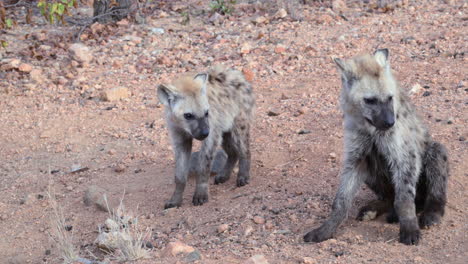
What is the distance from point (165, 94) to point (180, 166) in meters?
0.67

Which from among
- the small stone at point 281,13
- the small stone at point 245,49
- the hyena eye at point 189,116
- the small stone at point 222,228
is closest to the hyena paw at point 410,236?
the small stone at point 222,228

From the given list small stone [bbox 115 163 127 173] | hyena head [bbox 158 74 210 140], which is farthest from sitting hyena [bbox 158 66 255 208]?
small stone [bbox 115 163 127 173]

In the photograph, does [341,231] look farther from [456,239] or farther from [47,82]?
[47,82]

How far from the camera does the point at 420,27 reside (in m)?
8.99

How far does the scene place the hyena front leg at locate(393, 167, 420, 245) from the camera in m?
4.41

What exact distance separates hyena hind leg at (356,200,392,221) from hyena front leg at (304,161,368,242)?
10.6 inches

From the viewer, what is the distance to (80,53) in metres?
9.23

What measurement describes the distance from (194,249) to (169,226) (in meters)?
0.94

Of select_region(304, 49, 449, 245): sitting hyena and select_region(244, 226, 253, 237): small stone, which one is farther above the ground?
select_region(304, 49, 449, 245): sitting hyena

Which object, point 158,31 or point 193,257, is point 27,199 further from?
point 158,31

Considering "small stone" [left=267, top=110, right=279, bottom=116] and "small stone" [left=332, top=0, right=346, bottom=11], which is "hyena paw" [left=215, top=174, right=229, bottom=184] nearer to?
"small stone" [left=267, top=110, right=279, bottom=116]

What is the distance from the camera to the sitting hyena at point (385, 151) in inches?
173

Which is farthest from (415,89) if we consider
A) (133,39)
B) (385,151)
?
(133,39)

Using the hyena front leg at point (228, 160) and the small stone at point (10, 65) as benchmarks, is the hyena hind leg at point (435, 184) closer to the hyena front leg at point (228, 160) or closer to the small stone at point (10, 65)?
the hyena front leg at point (228, 160)
